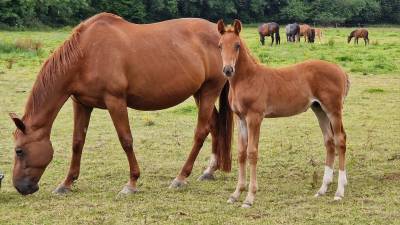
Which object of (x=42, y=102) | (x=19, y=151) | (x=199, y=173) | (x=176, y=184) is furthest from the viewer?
(x=199, y=173)

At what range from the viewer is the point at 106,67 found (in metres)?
7.12

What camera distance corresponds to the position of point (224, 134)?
832 cm

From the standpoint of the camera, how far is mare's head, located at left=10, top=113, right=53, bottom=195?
6.93 metres

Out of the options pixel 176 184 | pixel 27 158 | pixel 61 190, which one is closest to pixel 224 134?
pixel 176 184

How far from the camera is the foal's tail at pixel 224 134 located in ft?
27.1

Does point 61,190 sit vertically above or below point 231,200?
below

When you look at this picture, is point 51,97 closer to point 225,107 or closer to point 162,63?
point 162,63

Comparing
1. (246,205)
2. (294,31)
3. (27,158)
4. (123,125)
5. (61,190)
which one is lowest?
(294,31)

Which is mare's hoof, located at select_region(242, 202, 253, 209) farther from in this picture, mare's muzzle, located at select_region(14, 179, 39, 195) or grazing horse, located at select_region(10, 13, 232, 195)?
mare's muzzle, located at select_region(14, 179, 39, 195)

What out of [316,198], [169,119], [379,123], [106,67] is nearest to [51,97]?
[106,67]

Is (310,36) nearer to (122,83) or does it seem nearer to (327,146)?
(327,146)

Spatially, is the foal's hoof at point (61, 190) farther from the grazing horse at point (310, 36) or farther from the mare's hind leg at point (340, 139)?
the grazing horse at point (310, 36)

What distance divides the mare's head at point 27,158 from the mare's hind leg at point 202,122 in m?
1.62

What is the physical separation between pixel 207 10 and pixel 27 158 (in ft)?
214
